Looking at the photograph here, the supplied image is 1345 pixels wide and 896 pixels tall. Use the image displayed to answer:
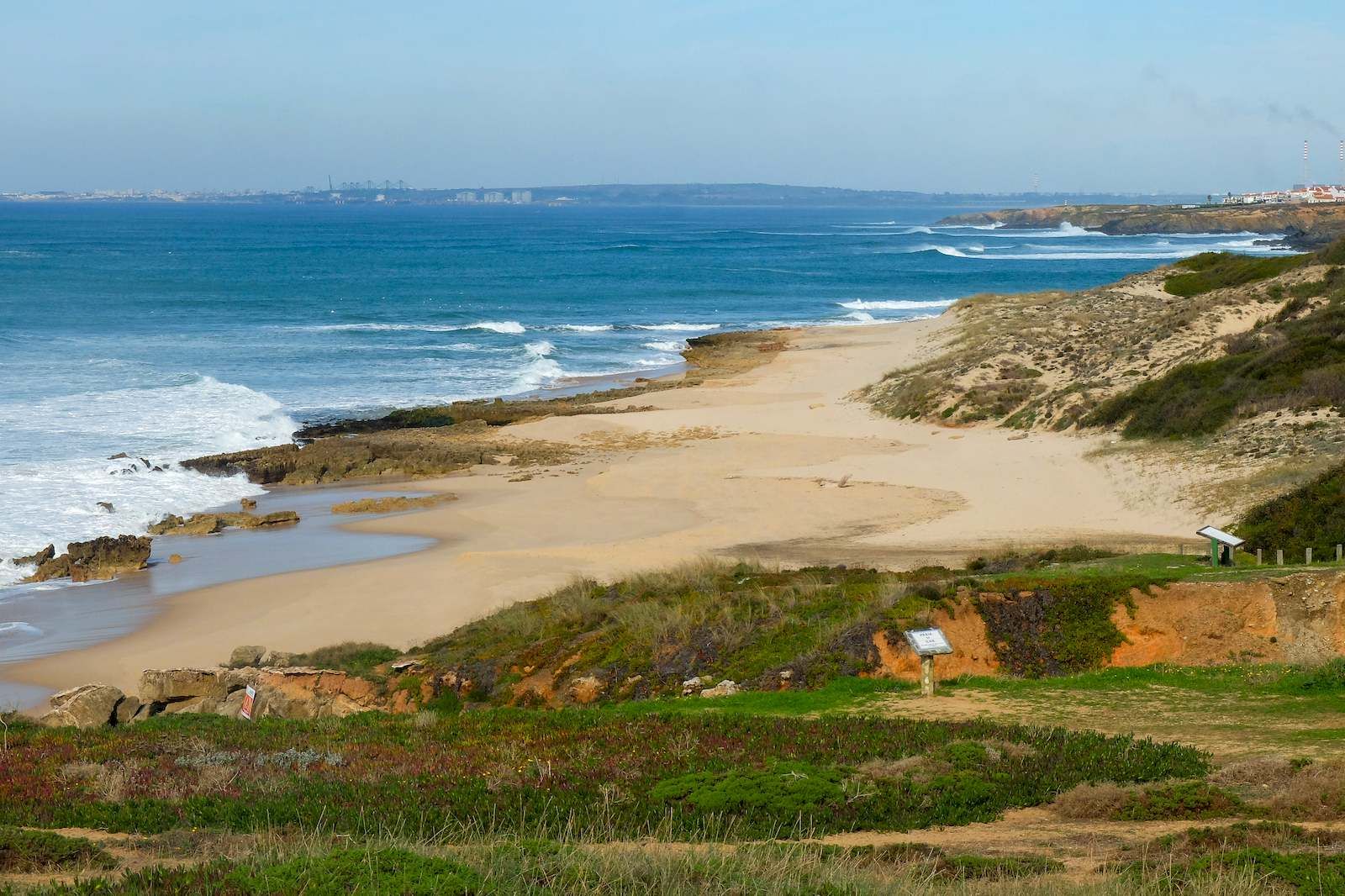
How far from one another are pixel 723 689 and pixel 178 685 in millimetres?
6907

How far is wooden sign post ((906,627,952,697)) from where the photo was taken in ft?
44.5

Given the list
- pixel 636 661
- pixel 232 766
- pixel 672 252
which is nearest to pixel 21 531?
pixel 636 661

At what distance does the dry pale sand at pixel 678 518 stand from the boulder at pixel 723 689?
21.4ft

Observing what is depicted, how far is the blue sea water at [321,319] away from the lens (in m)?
35.5

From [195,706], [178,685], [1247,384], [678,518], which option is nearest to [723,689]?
[195,706]

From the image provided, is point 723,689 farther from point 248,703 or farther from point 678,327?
point 678,327

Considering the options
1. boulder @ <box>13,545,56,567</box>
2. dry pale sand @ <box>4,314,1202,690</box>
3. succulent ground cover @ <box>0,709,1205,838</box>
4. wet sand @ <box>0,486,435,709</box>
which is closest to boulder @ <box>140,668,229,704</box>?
dry pale sand @ <box>4,314,1202,690</box>

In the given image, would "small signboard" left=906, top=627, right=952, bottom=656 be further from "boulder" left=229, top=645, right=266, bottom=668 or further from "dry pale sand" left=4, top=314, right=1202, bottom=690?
"boulder" left=229, top=645, right=266, bottom=668

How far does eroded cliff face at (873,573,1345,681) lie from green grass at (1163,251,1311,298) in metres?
31.9

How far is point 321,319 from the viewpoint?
68625mm

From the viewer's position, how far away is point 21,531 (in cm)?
2783

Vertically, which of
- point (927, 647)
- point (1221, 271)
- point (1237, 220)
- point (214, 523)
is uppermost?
point (1237, 220)

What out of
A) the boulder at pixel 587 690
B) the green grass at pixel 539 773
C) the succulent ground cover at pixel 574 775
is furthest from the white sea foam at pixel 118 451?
the succulent ground cover at pixel 574 775

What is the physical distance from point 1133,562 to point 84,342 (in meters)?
49.5
